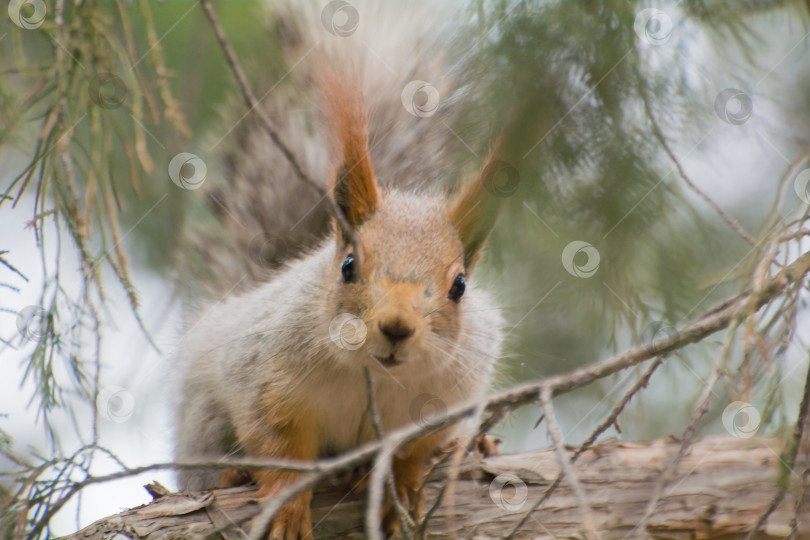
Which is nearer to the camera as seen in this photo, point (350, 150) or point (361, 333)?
point (361, 333)

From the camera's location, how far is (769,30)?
133cm

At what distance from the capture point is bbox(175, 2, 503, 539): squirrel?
1621 millimetres

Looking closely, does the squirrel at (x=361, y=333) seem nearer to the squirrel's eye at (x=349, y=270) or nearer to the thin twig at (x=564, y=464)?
the squirrel's eye at (x=349, y=270)

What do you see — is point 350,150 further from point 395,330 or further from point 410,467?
point 410,467

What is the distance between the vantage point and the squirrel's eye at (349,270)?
5.54ft

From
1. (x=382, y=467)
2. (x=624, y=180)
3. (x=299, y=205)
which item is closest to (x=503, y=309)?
(x=299, y=205)

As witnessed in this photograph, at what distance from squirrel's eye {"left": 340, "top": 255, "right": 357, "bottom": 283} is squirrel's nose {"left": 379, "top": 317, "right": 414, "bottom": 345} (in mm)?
221

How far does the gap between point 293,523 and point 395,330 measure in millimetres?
613

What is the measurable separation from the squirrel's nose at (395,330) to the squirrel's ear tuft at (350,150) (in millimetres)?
437

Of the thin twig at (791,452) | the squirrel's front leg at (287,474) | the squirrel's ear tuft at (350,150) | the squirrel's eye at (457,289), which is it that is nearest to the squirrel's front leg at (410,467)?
the squirrel's front leg at (287,474)

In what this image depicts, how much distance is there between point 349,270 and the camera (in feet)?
5.59

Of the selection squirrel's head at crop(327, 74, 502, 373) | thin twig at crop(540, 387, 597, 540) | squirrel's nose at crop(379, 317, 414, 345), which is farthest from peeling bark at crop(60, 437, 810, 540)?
thin twig at crop(540, 387, 597, 540)

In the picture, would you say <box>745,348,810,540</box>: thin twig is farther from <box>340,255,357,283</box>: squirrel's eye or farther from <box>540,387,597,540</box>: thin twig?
<box>340,255,357,283</box>: squirrel's eye

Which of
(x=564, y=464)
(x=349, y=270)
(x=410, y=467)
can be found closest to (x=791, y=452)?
(x=564, y=464)
